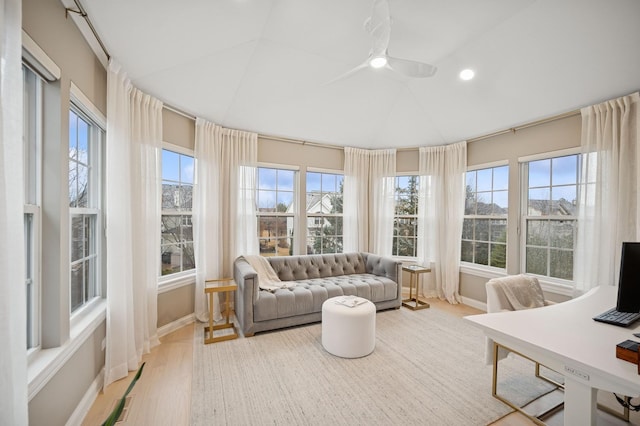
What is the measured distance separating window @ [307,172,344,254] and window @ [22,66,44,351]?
345cm

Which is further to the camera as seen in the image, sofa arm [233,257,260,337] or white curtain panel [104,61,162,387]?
sofa arm [233,257,260,337]

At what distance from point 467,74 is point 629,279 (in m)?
2.65

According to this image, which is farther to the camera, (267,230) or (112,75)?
(267,230)

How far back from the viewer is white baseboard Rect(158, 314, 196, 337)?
3.14 metres

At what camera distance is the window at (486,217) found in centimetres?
406

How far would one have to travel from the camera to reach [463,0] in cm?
237

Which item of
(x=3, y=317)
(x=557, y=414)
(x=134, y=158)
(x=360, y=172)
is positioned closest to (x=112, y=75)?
(x=134, y=158)

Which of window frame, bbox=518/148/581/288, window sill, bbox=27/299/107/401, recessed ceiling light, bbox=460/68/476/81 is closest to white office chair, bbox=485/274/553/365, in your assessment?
window frame, bbox=518/148/581/288

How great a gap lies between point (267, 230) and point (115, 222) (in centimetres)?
230

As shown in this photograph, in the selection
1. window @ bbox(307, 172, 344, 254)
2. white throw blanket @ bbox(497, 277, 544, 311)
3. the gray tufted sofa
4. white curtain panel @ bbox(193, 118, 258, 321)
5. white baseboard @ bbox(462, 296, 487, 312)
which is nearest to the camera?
white throw blanket @ bbox(497, 277, 544, 311)

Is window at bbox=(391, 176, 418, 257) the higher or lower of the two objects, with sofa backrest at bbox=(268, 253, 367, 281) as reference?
higher

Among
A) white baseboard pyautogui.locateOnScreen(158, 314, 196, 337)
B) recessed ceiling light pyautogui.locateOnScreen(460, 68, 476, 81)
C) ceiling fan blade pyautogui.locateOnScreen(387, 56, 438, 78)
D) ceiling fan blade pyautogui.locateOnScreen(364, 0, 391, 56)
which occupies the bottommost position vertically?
white baseboard pyautogui.locateOnScreen(158, 314, 196, 337)

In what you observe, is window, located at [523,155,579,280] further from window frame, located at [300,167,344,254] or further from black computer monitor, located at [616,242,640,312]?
window frame, located at [300,167,344,254]

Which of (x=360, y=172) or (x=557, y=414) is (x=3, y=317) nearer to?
(x=557, y=414)
